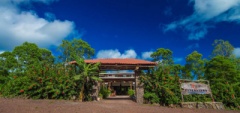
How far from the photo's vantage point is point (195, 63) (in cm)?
2756

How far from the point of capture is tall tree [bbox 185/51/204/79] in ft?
88.1

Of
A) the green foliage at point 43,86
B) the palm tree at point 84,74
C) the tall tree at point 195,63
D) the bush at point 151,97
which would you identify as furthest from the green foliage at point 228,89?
the tall tree at point 195,63

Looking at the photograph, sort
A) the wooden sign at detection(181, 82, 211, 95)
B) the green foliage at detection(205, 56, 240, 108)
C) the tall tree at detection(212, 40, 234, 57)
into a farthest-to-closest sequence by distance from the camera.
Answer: the tall tree at detection(212, 40, 234, 57), the green foliage at detection(205, 56, 240, 108), the wooden sign at detection(181, 82, 211, 95)

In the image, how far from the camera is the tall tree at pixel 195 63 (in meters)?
26.8

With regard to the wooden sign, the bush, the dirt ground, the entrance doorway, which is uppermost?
the entrance doorway

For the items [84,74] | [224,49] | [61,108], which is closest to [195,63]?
[224,49]

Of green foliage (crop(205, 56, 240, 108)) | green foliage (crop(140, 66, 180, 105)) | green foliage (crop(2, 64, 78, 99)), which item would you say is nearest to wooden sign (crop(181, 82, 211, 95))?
green foliage (crop(140, 66, 180, 105))

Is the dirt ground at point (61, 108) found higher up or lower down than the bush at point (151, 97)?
lower down

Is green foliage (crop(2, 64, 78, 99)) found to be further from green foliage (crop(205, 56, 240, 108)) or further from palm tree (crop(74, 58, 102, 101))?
green foliage (crop(205, 56, 240, 108))

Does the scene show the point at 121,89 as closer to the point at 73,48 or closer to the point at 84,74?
the point at 73,48

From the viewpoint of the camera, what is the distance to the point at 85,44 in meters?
30.3

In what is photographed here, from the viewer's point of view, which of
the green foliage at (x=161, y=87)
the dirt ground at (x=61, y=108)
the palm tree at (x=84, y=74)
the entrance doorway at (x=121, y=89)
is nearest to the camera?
the dirt ground at (x=61, y=108)

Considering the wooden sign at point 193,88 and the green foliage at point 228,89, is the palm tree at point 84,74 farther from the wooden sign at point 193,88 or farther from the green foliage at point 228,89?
the green foliage at point 228,89

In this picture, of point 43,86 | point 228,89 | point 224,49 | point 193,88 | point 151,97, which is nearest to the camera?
point 43,86
